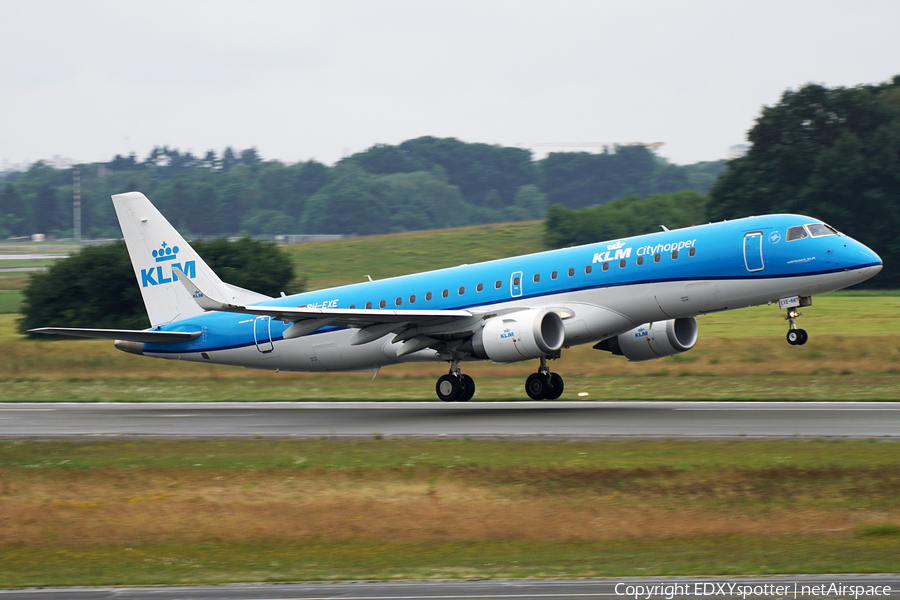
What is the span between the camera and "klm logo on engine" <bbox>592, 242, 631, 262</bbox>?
29.1 meters

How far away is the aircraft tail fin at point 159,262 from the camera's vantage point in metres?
36.1

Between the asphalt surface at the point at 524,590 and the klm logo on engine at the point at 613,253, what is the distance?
59.7ft

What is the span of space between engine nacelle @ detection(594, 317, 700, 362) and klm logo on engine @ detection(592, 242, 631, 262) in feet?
9.91

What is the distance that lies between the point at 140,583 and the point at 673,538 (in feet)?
23.0

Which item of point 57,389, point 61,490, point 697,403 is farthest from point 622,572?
point 57,389

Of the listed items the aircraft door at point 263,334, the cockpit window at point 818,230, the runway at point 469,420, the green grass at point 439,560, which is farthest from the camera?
the aircraft door at point 263,334

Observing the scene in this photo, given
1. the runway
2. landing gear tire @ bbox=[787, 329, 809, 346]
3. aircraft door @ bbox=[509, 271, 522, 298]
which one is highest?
aircraft door @ bbox=[509, 271, 522, 298]

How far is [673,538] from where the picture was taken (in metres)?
14.2

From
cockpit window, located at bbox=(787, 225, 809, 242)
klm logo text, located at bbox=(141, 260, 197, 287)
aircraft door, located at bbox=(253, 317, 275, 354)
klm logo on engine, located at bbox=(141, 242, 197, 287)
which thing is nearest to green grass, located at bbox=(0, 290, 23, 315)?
klm logo text, located at bbox=(141, 260, 197, 287)

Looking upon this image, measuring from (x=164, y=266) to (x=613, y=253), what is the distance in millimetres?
16186

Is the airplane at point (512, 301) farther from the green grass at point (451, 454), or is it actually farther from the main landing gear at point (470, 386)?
the green grass at point (451, 454)

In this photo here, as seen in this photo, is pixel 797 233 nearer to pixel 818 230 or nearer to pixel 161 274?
pixel 818 230

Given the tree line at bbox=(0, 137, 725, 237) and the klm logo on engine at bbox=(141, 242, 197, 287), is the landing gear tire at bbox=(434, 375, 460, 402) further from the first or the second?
the tree line at bbox=(0, 137, 725, 237)

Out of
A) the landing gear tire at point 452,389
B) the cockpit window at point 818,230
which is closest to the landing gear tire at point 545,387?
the landing gear tire at point 452,389
